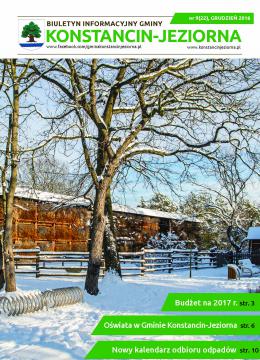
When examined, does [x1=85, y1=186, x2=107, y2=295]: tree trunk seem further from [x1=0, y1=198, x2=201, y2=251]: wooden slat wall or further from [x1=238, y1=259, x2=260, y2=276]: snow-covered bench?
[x1=238, y1=259, x2=260, y2=276]: snow-covered bench

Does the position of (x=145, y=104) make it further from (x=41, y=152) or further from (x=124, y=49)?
(x=124, y=49)

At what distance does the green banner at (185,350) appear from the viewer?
16.7 feet

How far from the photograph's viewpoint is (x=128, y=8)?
5.62 m

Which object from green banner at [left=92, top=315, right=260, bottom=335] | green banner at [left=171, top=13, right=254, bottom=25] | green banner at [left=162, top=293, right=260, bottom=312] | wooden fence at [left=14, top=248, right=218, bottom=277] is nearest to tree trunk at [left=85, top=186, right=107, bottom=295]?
wooden fence at [left=14, top=248, right=218, bottom=277]

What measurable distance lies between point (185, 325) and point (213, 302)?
1.44 feet

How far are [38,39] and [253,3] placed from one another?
258cm

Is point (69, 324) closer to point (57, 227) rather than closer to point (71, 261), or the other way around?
point (71, 261)

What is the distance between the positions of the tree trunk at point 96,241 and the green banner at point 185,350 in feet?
26.1

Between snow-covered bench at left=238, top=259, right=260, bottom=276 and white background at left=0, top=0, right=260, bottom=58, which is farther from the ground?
white background at left=0, top=0, right=260, bottom=58

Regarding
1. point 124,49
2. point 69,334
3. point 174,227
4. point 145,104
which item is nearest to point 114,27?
point 124,49

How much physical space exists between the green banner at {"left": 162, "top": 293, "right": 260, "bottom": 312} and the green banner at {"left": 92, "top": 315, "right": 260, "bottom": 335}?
0.43 feet

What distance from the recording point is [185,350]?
5.14 m

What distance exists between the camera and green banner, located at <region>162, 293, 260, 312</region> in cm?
554

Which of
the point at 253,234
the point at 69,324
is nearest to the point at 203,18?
the point at 69,324
